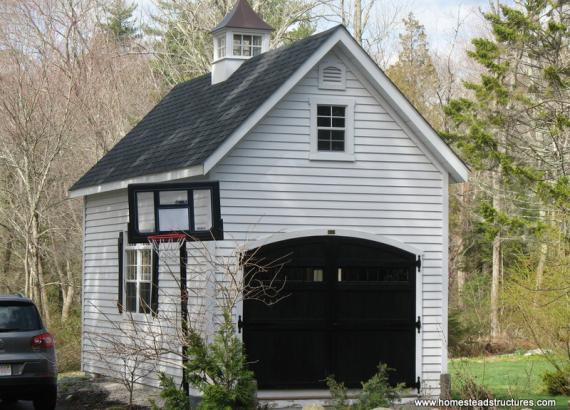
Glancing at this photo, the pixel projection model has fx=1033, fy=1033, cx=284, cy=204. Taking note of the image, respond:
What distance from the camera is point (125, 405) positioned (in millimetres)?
16312

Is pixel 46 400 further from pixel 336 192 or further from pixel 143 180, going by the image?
pixel 336 192

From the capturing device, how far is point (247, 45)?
2236 cm

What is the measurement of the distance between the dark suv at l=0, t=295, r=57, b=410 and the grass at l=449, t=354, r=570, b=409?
20.3 feet

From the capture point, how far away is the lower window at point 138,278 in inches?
744

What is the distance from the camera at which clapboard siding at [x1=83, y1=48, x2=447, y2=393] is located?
1667 cm

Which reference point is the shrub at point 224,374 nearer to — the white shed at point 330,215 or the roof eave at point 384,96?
the white shed at point 330,215

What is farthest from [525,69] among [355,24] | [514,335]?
[514,335]

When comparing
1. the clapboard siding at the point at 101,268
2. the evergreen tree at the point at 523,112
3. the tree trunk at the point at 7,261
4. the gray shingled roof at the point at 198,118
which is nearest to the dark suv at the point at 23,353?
the gray shingled roof at the point at 198,118

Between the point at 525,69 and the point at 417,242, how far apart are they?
847 inches

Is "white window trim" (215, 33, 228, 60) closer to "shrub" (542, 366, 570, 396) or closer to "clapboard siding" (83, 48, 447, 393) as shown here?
"clapboard siding" (83, 48, 447, 393)

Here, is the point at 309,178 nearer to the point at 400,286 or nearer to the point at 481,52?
the point at 400,286

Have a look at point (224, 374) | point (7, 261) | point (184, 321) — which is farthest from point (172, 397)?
point (7, 261)

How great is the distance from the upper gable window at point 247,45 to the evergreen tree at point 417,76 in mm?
16763

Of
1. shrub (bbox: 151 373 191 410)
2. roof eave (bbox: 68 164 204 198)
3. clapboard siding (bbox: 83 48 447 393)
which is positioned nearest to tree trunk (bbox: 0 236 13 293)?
roof eave (bbox: 68 164 204 198)
